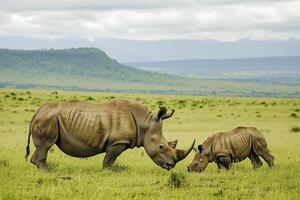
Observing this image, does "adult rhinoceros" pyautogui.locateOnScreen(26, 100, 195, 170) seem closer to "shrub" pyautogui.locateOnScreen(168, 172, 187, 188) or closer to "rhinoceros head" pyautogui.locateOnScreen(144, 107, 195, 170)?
"rhinoceros head" pyautogui.locateOnScreen(144, 107, 195, 170)

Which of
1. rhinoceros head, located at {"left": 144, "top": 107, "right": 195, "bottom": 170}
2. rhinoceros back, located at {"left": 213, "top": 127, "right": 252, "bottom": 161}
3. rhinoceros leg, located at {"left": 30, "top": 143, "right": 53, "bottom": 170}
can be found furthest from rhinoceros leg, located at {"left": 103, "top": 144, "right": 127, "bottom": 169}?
rhinoceros back, located at {"left": 213, "top": 127, "right": 252, "bottom": 161}

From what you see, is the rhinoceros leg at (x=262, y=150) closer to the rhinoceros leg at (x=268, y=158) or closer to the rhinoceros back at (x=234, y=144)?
the rhinoceros leg at (x=268, y=158)

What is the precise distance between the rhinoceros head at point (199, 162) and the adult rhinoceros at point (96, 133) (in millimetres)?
682

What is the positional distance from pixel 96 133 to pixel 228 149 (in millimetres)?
3299

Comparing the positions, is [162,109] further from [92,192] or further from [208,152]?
[92,192]

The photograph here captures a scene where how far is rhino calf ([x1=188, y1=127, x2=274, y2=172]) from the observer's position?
14.7 meters

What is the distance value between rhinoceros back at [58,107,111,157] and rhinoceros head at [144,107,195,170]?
1.03 metres

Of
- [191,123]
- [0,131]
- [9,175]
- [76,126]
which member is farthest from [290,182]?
[191,123]

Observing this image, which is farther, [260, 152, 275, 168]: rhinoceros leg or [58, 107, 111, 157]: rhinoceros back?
[260, 152, 275, 168]: rhinoceros leg

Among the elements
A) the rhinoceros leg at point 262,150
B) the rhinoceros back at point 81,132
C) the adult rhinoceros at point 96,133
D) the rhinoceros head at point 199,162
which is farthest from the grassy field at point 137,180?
the rhinoceros back at point 81,132

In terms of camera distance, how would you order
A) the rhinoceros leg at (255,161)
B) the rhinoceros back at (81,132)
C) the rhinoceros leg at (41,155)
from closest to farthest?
1. the rhinoceros leg at (41,155)
2. the rhinoceros back at (81,132)
3. the rhinoceros leg at (255,161)

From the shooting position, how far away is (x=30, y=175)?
505 inches

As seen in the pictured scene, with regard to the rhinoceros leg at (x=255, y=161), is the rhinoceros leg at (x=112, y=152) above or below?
above

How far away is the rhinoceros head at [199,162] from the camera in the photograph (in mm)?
14609
